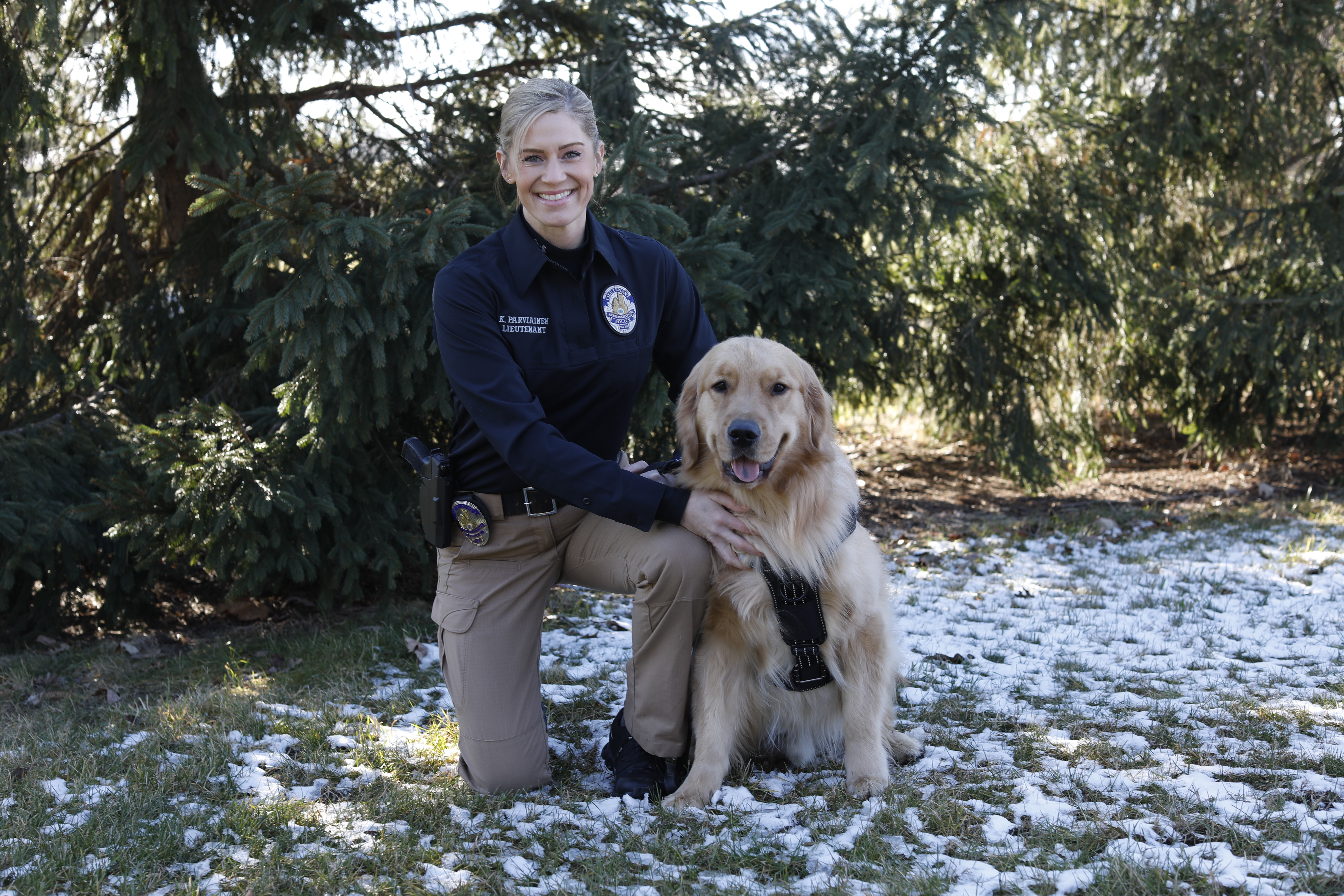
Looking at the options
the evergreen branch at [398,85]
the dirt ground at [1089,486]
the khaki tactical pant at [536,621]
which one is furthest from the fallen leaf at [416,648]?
the dirt ground at [1089,486]

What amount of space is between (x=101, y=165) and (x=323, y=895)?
5204 mm

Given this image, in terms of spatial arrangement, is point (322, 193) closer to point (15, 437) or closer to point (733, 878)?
point (15, 437)

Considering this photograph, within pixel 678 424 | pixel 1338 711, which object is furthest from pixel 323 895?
pixel 1338 711

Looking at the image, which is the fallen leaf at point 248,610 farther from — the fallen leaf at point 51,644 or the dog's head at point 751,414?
the dog's head at point 751,414

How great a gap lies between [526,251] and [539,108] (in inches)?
17.0

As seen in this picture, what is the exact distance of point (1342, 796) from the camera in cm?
238

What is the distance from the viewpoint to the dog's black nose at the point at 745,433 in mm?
2562

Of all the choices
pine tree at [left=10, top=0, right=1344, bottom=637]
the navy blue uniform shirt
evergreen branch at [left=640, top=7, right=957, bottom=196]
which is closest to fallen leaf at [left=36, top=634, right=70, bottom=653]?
pine tree at [left=10, top=0, right=1344, bottom=637]

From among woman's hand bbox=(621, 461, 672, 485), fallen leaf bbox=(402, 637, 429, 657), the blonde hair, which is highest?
the blonde hair

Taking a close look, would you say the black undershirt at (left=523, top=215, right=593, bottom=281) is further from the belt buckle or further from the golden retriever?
the belt buckle

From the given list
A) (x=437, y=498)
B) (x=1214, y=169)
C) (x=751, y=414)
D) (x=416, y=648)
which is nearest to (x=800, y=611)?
(x=751, y=414)

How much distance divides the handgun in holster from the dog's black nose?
0.95 metres

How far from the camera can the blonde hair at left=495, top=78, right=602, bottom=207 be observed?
114 inches

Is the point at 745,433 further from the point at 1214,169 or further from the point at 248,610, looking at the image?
the point at 1214,169
